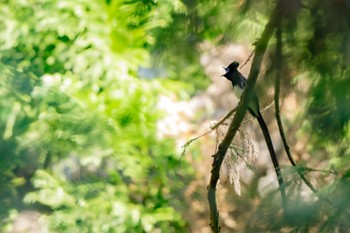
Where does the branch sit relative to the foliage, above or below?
below

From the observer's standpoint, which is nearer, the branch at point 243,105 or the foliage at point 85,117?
the branch at point 243,105

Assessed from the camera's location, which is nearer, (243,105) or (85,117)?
(243,105)

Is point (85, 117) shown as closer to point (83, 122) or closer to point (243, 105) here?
point (83, 122)

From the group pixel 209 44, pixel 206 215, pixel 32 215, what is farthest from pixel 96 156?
pixel 209 44

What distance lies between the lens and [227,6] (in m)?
1.07

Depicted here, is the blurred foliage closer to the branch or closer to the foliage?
the foliage

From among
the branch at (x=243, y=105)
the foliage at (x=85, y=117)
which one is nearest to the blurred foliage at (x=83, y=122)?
Answer: the foliage at (x=85, y=117)

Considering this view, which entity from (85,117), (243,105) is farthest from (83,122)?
(243,105)

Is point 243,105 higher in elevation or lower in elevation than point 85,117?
lower

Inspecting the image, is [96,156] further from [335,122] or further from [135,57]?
[335,122]

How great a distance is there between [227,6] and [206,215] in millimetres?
3159

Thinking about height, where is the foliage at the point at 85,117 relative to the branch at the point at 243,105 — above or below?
above

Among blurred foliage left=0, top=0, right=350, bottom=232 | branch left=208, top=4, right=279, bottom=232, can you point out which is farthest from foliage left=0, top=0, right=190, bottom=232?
branch left=208, top=4, right=279, bottom=232

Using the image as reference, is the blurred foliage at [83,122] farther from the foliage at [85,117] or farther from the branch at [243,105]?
the branch at [243,105]
